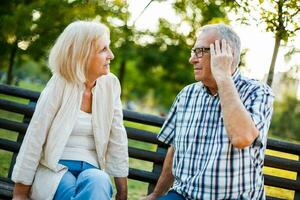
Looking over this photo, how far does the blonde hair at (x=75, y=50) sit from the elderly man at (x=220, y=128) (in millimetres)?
674

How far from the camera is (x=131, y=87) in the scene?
4200 centimetres

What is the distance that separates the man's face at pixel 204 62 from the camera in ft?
9.64

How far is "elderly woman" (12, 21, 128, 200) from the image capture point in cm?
291

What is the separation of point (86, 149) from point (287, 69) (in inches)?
90.8

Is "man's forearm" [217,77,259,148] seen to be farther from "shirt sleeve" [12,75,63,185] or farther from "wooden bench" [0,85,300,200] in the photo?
"shirt sleeve" [12,75,63,185]

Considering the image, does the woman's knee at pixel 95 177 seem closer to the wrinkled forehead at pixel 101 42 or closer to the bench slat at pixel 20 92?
the wrinkled forehead at pixel 101 42

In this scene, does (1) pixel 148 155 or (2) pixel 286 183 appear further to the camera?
(1) pixel 148 155

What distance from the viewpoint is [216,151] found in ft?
9.16

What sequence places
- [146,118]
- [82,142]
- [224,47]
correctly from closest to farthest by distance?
[224,47]
[82,142]
[146,118]

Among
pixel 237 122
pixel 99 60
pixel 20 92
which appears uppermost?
pixel 99 60

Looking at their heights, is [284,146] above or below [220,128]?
below

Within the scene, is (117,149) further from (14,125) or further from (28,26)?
(28,26)

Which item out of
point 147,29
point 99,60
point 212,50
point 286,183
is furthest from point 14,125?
point 147,29

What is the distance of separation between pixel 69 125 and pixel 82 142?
175mm
